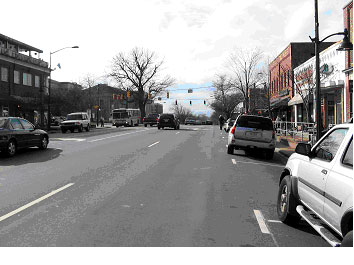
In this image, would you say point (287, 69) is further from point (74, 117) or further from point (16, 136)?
point (16, 136)

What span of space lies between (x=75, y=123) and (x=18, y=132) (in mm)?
19759

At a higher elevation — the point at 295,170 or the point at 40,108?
the point at 40,108

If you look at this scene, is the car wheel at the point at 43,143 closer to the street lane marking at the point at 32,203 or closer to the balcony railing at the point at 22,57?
the street lane marking at the point at 32,203

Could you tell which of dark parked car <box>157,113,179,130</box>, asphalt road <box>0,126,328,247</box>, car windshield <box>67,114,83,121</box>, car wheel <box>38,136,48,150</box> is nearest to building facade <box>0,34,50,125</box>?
car windshield <box>67,114,83,121</box>

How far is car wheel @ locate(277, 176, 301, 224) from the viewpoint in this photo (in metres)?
5.31

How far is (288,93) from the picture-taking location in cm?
3762

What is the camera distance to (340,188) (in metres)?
3.52

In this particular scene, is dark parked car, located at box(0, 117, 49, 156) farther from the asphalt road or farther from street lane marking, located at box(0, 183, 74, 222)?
street lane marking, located at box(0, 183, 74, 222)

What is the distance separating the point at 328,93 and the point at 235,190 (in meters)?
20.8

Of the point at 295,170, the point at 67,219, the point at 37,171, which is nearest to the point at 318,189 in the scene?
the point at 295,170

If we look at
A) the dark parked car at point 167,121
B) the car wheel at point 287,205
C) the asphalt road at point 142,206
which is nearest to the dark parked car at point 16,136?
the asphalt road at point 142,206

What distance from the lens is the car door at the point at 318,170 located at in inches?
163

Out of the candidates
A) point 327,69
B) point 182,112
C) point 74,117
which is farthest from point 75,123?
point 182,112

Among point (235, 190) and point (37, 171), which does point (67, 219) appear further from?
point (37, 171)
